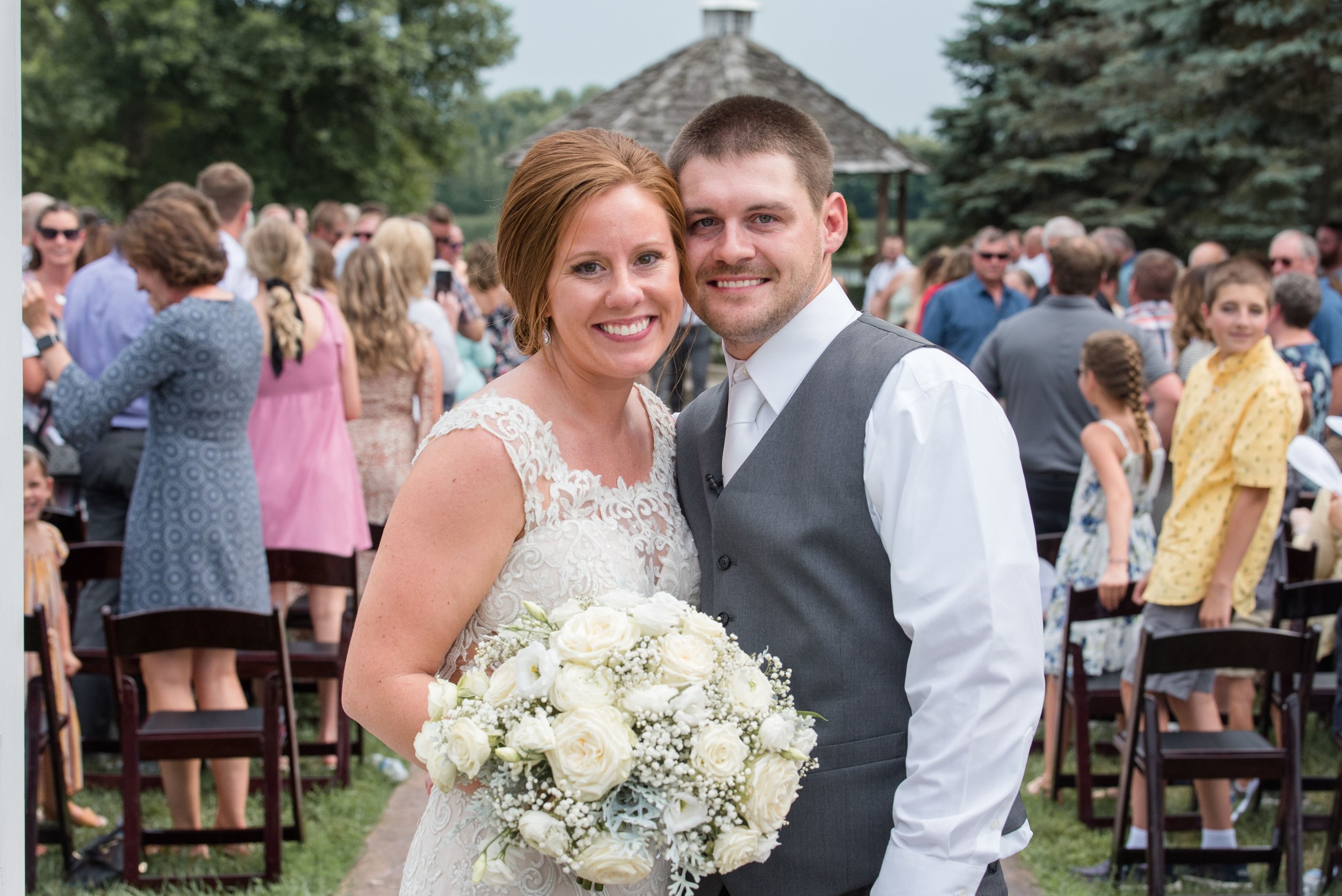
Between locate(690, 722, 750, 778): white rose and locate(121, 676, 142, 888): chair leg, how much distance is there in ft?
9.88

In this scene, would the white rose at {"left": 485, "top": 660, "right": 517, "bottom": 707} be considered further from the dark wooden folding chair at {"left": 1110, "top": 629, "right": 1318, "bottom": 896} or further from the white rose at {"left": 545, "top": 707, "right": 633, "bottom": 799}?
the dark wooden folding chair at {"left": 1110, "top": 629, "right": 1318, "bottom": 896}

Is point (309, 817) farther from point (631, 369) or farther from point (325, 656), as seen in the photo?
point (631, 369)

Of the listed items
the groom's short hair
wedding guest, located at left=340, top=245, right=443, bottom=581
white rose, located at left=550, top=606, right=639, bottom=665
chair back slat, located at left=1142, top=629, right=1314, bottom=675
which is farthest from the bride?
wedding guest, located at left=340, top=245, right=443, bottom=581

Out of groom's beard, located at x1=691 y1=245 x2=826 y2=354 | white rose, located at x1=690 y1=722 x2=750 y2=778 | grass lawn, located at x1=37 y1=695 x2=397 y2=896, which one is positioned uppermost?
groom's beard, located at x1=691 y1=245 x2=826 y2=354

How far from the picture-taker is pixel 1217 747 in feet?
14.3

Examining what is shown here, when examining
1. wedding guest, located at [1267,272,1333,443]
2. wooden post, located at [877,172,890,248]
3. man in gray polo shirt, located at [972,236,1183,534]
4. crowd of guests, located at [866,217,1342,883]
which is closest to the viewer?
crowd of guests, located at [866,217,1342,883]

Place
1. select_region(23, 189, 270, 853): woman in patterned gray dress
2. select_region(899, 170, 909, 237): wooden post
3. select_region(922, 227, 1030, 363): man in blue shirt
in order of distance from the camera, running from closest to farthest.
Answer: select_region(23, 189, 270, 853): woman in patterned gray dress < select_region(922, 227, 1030, 363): man in blue shirt < select_region(899, 170, 909, 237): wooden post

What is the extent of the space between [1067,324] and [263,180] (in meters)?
32.5

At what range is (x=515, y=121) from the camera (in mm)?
49281

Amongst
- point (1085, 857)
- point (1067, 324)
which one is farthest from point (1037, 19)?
point (1085, 857)

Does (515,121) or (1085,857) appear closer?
(1085,857)

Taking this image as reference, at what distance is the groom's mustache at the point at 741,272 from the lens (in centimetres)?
240

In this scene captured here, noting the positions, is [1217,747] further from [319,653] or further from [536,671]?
[319,653]

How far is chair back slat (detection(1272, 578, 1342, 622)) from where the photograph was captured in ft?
15.8
